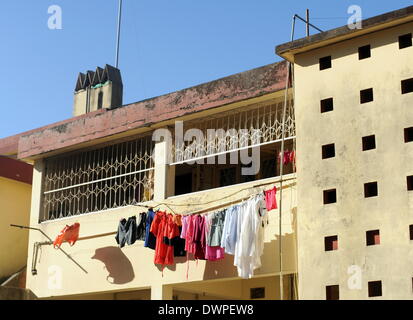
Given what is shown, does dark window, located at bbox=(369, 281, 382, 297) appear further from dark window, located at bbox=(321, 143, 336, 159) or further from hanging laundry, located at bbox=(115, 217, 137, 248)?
hanging laundry, located at bbox=(115, 217, 137, 248)

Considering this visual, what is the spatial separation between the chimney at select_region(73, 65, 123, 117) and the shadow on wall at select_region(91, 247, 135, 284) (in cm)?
628

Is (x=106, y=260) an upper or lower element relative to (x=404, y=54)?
lower

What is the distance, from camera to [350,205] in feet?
32.8

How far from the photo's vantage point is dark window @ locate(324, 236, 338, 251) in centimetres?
1005

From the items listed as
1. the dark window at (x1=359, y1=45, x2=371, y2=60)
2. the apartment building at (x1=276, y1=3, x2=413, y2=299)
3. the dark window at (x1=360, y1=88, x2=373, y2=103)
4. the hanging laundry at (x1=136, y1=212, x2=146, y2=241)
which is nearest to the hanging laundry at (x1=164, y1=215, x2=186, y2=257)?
the hanging laundry at (x1=136, y1=212, x2=146, y2=241)

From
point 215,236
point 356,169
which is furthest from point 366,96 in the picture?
point 215,236

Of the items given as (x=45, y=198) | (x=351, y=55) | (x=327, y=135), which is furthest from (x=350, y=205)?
(x=45, y=198)

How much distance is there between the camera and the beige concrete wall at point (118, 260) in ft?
36.6

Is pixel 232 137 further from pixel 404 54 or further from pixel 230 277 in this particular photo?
pixel 404 54

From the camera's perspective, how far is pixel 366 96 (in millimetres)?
10328

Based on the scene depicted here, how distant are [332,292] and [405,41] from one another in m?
3.34

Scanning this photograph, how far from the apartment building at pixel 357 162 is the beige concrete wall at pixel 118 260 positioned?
2.47ft

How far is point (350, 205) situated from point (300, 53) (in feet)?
7.66
